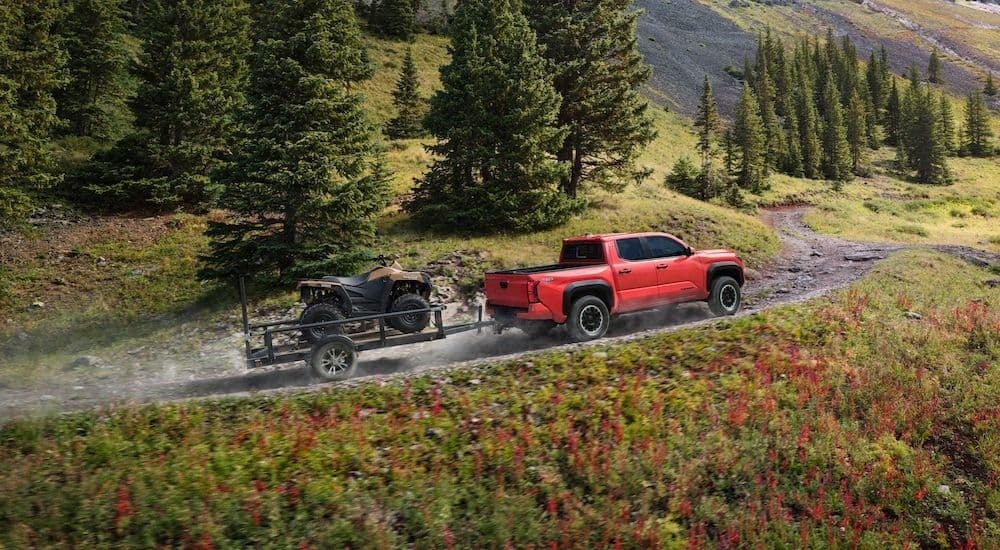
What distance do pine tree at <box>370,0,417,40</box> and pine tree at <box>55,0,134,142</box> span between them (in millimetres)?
48091

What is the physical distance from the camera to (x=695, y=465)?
6.73 meters

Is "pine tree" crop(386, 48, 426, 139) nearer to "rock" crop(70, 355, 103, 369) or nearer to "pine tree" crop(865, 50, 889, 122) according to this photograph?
"rock" crop(70, 355, 103, 369)

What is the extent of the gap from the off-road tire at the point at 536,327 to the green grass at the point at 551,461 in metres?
1.33

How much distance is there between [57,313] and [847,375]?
67.1 ft

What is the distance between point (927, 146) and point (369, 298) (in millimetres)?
87966

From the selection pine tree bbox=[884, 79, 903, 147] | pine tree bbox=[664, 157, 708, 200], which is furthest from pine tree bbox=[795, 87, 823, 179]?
pine tree bbox=[884, 79, 903, 147]

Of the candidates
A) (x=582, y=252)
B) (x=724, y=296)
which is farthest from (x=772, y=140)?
(x=582, y=252)

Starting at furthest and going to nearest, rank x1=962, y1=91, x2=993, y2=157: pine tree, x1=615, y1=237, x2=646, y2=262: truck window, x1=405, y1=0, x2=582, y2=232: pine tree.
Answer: x1=962, y1=91, x2=993, y2=157: pine tree, x1=405, y1=0, x2=582, y2=232: pine tree, x1=615, y1=237, x2=646, y2=262: truck window

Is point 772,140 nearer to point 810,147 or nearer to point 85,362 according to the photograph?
point 810,147

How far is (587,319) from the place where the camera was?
10508mm

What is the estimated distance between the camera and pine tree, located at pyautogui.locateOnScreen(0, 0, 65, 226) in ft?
56.1

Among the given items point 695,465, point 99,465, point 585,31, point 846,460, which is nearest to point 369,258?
point 99,465

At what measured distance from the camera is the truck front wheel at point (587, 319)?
1019 centimetres

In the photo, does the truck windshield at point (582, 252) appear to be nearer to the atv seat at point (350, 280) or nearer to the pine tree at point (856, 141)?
the atv seat at point (350, 280)
